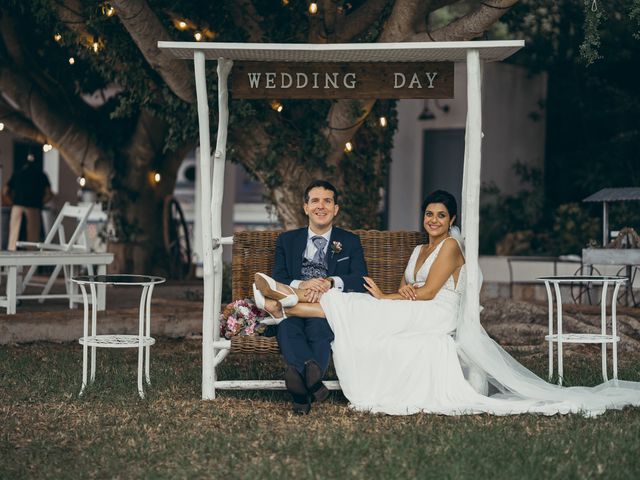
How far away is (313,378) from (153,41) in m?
3.77

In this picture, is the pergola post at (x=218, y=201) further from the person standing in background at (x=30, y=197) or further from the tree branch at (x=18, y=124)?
the tree branch at (x=18, y=124)

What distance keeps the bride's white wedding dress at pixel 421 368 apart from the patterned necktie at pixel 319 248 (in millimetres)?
393

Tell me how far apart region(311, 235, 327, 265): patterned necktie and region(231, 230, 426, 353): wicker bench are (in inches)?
14.7

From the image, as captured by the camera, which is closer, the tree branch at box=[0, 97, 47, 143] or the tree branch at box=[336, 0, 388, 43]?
the tree branch at box=[336, 0, 388, 43]

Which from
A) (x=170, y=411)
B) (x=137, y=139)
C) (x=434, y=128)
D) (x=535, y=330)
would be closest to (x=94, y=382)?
(x=170, y=411)

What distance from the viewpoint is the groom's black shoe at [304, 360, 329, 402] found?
224 inches

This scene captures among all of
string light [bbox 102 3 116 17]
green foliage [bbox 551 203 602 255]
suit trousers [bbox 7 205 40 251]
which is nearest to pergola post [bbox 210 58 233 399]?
string light [bbox 102 3 116 17]

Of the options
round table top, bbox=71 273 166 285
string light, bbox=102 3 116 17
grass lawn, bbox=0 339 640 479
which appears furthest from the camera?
string light, bbox=102 3 116 17

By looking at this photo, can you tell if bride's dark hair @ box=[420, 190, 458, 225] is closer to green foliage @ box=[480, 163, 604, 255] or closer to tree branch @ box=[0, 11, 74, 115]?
tree branch @ box=[0, 11, 74, 115]

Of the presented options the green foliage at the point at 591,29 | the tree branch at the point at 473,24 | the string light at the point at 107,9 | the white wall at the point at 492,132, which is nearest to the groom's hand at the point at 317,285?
the green foliage at the point at 591,29

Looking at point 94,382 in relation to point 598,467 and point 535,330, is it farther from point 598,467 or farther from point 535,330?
point 535,330

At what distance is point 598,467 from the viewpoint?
14.6 ft

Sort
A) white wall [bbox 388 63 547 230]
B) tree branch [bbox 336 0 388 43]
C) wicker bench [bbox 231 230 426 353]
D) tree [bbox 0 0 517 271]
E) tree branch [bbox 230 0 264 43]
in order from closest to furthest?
wicker bench [bbox 231 230 426 353], tree [bbox 0 0 517 271], tree branch [bbox 336 0 388 43], tree branch [bbox 230 0 264 43], white wall [bbox 388 63 547 230]

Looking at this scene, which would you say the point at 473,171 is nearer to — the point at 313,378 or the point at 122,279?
the point at 313,378
